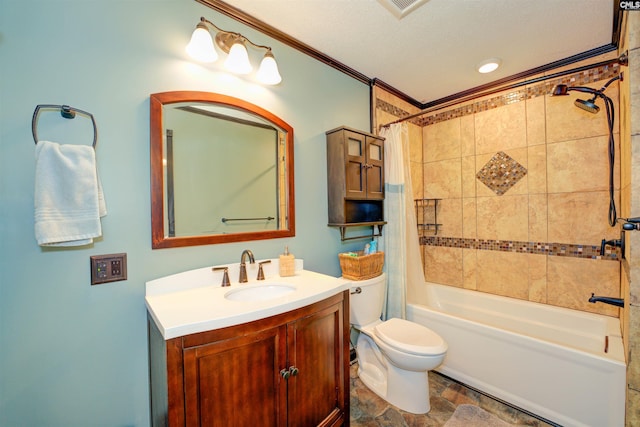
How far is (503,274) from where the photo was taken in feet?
7.82

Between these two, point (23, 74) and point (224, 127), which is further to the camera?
point (224, 127)

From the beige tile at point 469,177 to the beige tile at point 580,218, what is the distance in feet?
1.94

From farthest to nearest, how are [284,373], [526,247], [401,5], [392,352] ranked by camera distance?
[526,247]
[392,352]
[401,5]
[284,373]

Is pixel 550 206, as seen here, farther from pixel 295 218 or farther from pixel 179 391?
pixel 179 391

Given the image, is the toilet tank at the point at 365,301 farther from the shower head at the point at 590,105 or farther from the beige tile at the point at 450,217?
the shower head at the point at 590,105

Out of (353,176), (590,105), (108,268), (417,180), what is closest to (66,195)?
(108,268)

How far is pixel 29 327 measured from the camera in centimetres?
100

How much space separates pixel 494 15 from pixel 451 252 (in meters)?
2.01

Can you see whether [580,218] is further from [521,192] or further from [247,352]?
[247,352]

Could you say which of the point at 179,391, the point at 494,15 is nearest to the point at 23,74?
the point at 179,391

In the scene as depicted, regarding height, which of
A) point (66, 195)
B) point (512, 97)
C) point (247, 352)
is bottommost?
point (247, 352)

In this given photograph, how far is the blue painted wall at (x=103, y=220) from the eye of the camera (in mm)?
984

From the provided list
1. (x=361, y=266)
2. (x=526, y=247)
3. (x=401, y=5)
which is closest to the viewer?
(x=401, y=5)

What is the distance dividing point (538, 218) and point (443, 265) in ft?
3.09
